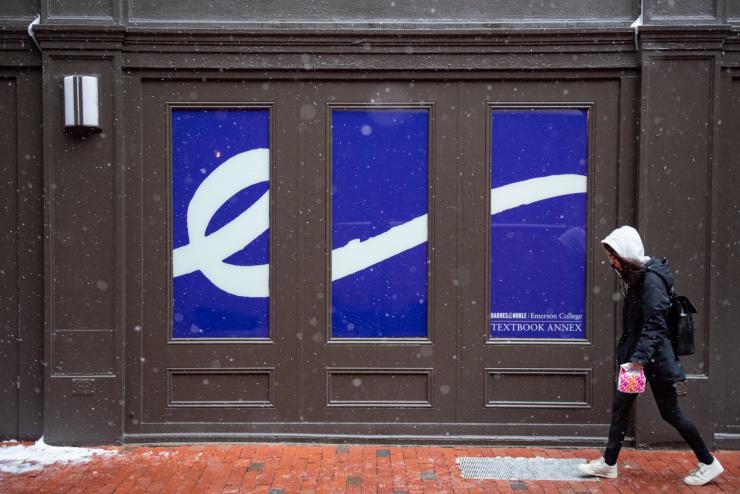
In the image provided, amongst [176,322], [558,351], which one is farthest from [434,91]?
[176,322]

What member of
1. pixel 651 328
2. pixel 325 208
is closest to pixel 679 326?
pixel 651 328

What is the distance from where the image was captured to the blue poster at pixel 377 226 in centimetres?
714

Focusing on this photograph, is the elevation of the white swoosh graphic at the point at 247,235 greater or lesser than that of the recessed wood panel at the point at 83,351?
greater

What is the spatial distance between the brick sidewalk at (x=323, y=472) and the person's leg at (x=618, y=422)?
0.26 meters

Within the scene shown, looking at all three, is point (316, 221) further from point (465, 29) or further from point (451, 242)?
point (465, 29)

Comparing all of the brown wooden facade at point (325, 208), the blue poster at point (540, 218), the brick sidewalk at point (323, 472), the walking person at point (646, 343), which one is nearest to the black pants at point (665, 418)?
the walking person at point (646, 343)

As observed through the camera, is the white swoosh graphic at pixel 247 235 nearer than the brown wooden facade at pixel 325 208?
No

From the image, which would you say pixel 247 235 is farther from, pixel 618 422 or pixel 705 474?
pixel 705 474

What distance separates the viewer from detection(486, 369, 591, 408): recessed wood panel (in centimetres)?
708

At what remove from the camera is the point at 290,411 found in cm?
712

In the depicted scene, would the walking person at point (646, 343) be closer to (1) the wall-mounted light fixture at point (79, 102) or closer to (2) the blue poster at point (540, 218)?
(2) the blue poster at point (540, 218)

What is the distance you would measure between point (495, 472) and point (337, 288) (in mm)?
2254

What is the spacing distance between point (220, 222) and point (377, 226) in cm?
154

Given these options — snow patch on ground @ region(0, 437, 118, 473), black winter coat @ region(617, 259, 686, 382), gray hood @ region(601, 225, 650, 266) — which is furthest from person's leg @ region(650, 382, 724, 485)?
snow patch on ground @ region(0, 437, 118, 473)
